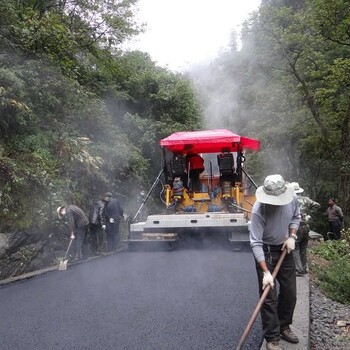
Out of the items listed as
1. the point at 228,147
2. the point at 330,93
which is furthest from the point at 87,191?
the point at 330,93

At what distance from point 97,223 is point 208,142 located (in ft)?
9.55

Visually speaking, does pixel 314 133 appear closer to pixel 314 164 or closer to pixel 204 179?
pixel 314 164

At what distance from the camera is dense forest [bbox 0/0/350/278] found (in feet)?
24.8

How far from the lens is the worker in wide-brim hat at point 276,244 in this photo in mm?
3227

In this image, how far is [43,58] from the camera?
8852 millimetres

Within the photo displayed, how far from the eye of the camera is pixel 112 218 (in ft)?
29.0

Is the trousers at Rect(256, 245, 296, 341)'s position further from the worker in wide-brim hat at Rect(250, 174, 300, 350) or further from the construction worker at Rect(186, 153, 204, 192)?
the construction worker at Rect(186, 153, 204, 192)

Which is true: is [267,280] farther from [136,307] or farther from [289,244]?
[136,307]

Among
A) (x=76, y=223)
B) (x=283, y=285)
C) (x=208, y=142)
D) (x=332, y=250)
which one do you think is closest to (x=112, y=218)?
(x=76, y=223)

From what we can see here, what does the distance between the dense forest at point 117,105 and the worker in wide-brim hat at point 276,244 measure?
15.0 ft

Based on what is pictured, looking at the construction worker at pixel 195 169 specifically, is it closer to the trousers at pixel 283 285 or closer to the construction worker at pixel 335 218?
the construction worker at pixel 335 218

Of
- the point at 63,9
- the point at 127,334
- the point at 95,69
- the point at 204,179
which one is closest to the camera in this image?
the point at 127,334

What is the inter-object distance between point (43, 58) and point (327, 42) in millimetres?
10709

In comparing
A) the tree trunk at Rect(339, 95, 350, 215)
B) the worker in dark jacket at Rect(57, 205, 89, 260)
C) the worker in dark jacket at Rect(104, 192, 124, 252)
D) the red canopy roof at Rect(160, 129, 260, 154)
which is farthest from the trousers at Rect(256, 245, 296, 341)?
the tree trunk at Rect(339, 95, 350, 215)
